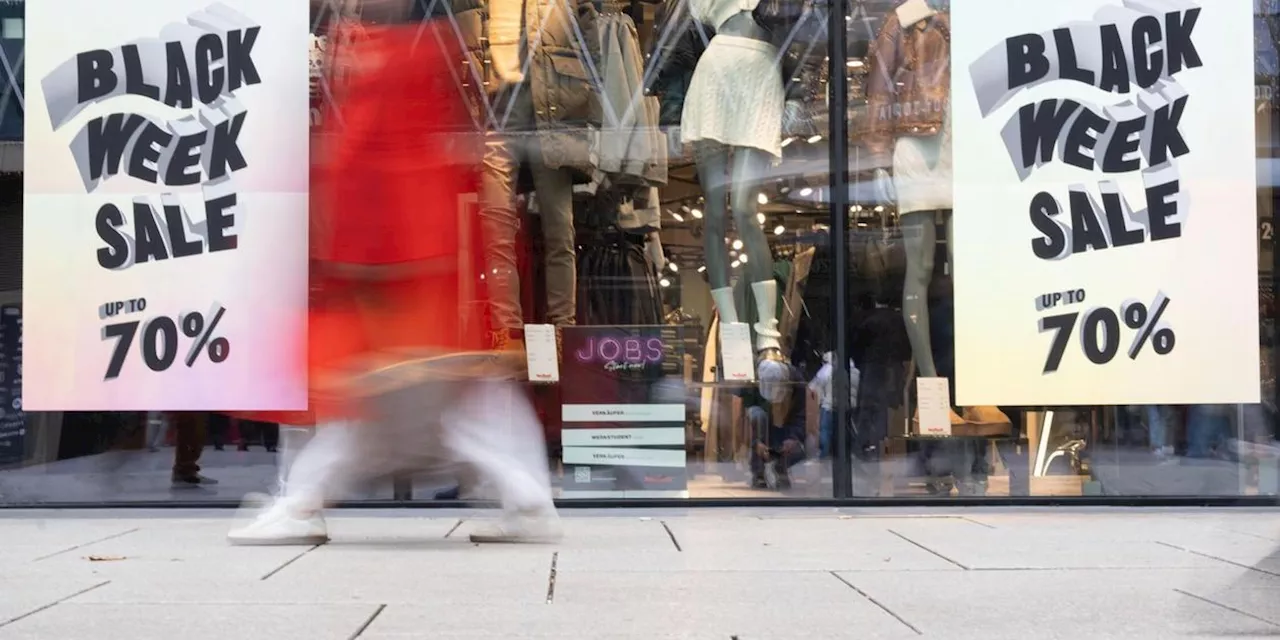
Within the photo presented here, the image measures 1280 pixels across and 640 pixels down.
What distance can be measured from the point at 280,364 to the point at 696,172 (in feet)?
7.65

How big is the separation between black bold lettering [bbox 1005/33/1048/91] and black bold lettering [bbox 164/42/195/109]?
4016 mm

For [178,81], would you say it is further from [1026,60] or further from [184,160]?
[1026,60]

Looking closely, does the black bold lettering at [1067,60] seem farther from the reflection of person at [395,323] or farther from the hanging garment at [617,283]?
the reflection of person at [395,323]

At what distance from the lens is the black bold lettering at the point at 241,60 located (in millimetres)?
5996

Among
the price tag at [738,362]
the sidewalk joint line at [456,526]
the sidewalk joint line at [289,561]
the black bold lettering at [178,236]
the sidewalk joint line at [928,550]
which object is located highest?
the black bold lettering at [178,236]

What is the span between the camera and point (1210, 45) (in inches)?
237

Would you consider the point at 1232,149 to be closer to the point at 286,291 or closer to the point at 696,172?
the point at 696,172

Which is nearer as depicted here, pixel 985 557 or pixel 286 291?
pixel 985 557

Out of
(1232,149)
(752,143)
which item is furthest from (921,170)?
(1232,149)

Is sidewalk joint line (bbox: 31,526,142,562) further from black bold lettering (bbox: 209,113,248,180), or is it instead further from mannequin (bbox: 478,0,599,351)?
mannequin (bbox: 478,0,599,351)

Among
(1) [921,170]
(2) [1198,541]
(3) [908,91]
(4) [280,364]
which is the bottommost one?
(2) [1198,541]

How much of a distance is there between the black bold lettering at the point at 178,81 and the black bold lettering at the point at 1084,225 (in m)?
4.34

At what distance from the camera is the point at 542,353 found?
20.6 feet

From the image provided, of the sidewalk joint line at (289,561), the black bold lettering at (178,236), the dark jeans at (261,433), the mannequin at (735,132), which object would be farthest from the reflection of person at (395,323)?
the mannequin at (735,132)
